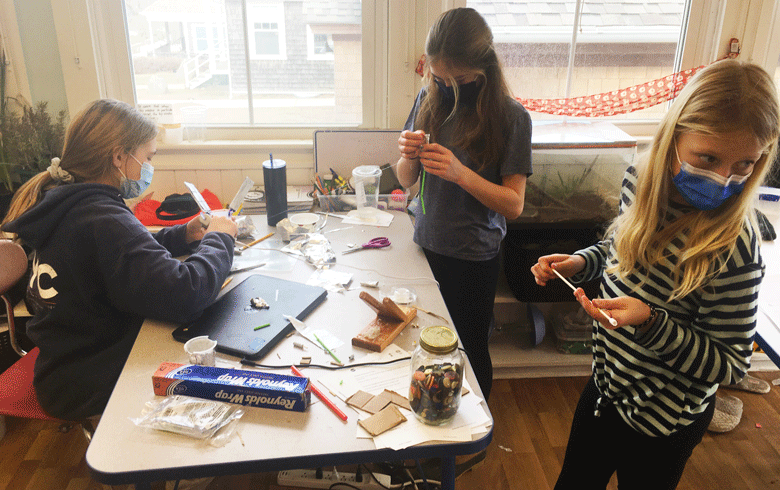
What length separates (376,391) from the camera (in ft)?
3.75

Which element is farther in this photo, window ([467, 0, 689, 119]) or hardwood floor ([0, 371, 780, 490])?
window ([467, 0, 689, 119])

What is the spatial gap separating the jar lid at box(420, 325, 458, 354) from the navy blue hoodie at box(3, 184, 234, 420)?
24.4 inches

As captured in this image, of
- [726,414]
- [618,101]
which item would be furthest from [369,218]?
[726,414]

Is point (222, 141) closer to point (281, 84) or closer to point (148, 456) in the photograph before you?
point (281, 84)

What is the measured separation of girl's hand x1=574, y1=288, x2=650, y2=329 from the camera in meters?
1.01

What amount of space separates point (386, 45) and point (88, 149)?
134 cm

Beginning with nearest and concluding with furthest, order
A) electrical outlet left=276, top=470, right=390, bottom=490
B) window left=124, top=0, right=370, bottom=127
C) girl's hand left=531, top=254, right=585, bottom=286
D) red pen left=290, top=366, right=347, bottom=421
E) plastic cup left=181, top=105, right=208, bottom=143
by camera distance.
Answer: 1. red pen left=290, top=366, right=347, bottom=421
2. girl's hand left=531, top=254, right=585, bottom=286
3. electrical outlet left=276, top=470, right=390, bottom=490
4. window left=124, top=0, right=370, bottom=127
5. plastic cup left=181, top=105, right=208, bottom=143

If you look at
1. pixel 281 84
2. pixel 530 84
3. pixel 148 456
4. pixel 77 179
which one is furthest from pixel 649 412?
pixel 281 84

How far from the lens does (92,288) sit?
1.33m

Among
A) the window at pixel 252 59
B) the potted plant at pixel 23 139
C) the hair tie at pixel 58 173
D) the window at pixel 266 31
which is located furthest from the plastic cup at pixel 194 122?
the hair tie at pixel 58 173

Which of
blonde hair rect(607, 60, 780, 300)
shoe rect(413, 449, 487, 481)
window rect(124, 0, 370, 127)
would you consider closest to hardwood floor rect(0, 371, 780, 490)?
shoe rect(413, 449, 487, 481)

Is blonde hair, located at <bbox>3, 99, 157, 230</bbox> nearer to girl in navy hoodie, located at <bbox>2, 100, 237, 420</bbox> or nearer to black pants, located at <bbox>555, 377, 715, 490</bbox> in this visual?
girl in navy hoodie, located at <bbox>2, 100, 237, 420</bbox>

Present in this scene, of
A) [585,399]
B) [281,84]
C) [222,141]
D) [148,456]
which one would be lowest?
[585,399]

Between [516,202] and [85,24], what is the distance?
183 centimetres
